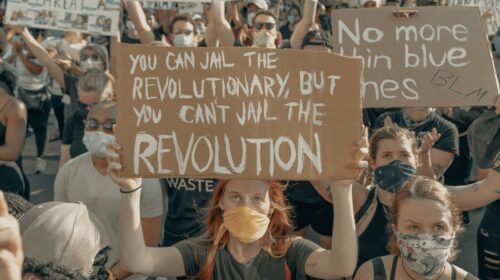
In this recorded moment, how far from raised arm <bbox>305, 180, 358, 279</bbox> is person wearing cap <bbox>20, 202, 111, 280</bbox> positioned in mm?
879

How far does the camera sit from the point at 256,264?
3.11m

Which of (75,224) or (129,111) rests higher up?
(129,111)

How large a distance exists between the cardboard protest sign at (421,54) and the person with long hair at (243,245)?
4.34 feet

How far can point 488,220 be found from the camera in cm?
435

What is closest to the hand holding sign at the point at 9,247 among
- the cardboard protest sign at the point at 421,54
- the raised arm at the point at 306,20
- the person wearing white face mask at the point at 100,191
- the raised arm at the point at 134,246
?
the raised arm at the point at 134,246

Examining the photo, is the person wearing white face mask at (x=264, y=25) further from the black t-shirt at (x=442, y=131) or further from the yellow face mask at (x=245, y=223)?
the yellow face mask at (x=245, y=223)

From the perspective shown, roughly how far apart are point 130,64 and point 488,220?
7.37 feet

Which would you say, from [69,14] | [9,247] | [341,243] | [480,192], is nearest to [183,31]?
[69,14]

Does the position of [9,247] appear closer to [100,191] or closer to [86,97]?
[100,191]

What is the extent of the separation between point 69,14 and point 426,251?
16.7 feet

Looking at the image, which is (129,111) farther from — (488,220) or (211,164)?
(488,220)

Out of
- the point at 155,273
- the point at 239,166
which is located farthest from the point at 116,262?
the point at 239,166

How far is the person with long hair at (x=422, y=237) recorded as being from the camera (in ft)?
9.92

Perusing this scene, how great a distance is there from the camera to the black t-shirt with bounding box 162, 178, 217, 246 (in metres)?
4.46
